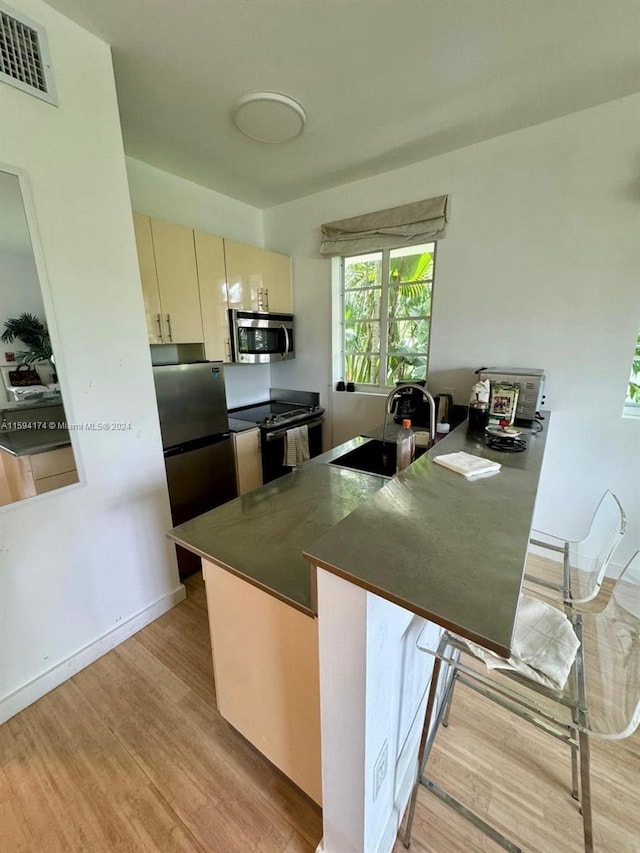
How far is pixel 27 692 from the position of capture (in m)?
1.49

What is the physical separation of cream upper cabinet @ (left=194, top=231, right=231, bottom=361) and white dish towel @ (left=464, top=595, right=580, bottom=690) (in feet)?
7.84

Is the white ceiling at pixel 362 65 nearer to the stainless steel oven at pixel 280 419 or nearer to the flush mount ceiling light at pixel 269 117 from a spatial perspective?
the flush mount ceiling light at pixel 269 117

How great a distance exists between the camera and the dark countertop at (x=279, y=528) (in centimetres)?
93

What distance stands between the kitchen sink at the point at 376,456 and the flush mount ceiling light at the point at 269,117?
1.84 m

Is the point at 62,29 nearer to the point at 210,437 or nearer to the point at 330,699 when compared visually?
the point at 210,437

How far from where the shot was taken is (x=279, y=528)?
113 centimetres

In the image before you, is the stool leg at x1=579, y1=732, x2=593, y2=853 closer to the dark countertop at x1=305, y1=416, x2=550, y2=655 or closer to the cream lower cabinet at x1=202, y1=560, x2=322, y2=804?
the dark countertop at x1=305, y1=416, x2=550, y2=655

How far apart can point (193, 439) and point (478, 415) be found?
1806 mm

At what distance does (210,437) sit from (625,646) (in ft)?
7.31

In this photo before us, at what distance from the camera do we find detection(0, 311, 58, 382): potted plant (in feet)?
4.44

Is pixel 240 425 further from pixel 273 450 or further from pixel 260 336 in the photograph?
pixel 260 336

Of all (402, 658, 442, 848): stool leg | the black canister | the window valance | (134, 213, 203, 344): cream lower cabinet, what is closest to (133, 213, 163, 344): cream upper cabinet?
(134, 213, 203, 344): cream lower cabinet

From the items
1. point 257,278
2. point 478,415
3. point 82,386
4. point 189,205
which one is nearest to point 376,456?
point 478,415

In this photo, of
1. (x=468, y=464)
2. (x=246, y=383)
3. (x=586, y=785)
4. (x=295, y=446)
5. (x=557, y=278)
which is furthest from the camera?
(x=246, y=383)
